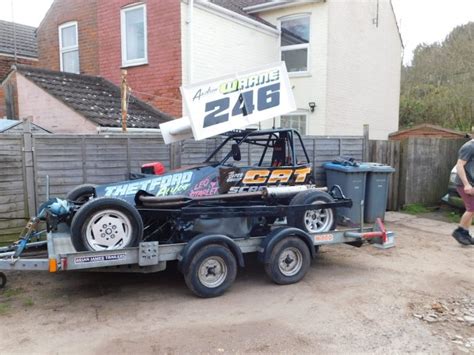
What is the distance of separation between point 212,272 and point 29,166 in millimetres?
3494

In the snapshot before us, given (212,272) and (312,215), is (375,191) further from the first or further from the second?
(212,272)

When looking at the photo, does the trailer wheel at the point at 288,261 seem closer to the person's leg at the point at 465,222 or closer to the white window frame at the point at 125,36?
the person's leg at the point at 465,222

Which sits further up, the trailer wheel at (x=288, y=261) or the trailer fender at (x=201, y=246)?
the trailer fender at (x=201, y=246)

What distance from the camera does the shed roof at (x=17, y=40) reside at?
15.4 metres

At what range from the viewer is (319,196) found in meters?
5.88

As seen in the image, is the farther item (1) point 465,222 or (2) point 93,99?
(2) point 93,99

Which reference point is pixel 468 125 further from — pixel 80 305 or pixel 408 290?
pixel 80 305

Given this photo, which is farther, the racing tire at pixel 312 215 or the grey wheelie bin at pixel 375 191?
the grey wheelie bin at pixel 375 191

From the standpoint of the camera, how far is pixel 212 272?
5.07 m

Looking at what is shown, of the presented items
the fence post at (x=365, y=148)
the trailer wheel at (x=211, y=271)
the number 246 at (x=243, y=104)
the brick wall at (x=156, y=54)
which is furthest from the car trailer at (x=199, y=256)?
the brick wall at (x=156, y=54)

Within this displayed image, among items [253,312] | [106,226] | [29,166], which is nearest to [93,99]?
[29,166]

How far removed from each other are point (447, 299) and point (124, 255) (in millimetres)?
3624

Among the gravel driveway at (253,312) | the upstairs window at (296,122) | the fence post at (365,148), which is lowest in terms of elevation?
the gravel driveway at (253,312)

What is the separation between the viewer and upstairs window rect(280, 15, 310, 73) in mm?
13070
